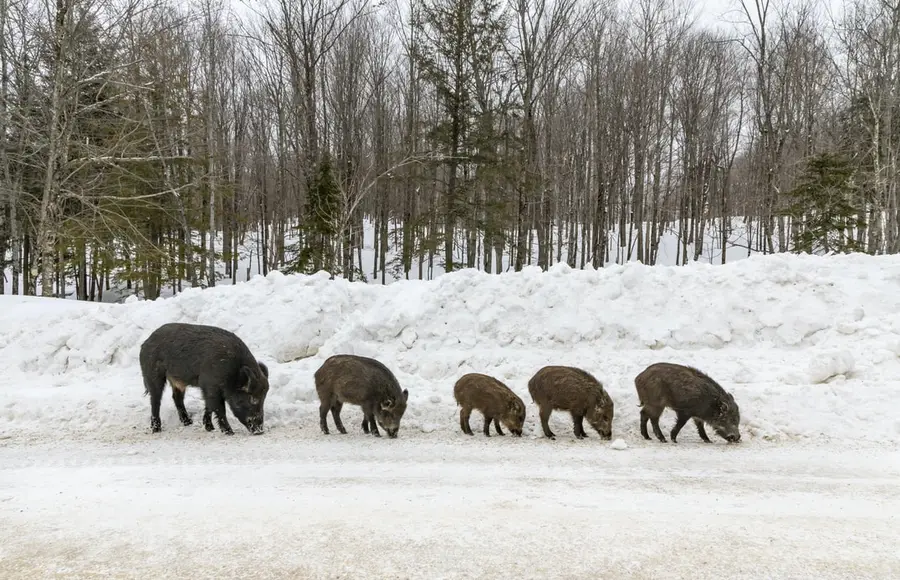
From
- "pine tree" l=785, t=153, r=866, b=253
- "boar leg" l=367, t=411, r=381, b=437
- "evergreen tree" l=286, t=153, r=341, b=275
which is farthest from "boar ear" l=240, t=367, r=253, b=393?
"pine tree" l=785, t=153, r=866, b=253

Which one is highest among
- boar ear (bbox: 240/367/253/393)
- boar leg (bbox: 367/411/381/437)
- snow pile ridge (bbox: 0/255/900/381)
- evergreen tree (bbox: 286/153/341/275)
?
Answer: evergreen tree (bbox: 286/153/341/275)

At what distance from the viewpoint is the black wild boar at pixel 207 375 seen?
642 centimetres

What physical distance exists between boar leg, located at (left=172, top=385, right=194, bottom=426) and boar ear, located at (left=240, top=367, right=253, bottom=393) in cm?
98

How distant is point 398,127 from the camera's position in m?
35.8

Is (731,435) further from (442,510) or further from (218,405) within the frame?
(218,405)

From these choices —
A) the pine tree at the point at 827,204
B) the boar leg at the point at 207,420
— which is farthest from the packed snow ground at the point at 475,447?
the pine tree at the point at 827,204

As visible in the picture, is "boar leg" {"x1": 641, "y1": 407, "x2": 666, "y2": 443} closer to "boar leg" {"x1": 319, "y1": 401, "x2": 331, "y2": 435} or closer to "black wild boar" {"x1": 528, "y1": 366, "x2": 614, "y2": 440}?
"black wild boar" {"x1": 528, "y1": 366, "x2": 614, "y2": 440}

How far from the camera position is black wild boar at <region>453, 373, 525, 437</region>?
261 inches

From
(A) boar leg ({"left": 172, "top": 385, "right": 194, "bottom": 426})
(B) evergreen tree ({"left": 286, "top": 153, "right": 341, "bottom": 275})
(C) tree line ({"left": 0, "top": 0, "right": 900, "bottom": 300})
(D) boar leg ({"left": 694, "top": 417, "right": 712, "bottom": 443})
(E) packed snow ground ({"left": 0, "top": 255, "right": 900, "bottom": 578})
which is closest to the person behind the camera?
(E) packed snow ground ({"left": 0, "top": 255, "right": 900, "bottom": 578})

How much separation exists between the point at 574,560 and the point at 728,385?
205 inches

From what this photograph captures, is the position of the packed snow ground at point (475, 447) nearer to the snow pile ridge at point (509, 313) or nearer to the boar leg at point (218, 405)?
the snow pile ridge at point (509, 313)

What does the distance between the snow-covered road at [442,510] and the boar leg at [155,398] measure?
0.50 metres

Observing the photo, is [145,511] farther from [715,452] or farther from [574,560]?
[715,452]

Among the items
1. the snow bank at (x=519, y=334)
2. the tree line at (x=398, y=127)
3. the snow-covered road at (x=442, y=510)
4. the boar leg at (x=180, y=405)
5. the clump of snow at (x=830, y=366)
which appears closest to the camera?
the snow-covered road at (x=442, y=510)
